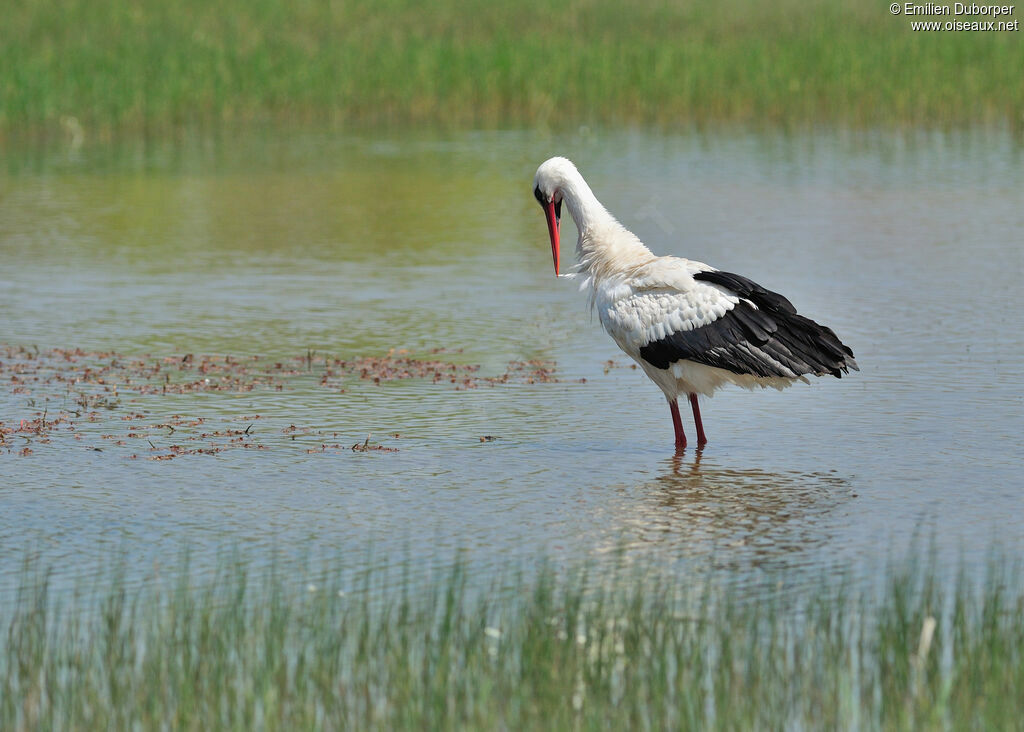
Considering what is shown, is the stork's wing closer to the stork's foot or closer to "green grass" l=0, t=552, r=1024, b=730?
the stork's foot

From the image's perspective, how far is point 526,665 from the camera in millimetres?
5562

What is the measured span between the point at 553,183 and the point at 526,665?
4.85 m

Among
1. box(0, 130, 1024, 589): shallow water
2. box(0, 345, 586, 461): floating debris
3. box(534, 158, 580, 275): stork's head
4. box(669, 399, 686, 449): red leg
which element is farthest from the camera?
box(534, 158, 580, 275): stork's head

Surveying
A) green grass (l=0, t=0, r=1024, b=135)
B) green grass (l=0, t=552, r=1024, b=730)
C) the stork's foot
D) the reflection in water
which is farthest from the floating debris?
green grass (l=0, t=0, r=1024, b=135)

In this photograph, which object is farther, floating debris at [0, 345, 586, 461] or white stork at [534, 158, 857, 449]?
floating debris at [0, 345, 586, 461]

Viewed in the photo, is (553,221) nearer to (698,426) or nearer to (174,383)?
(698,426)

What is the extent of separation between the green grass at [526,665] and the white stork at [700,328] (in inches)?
98.7

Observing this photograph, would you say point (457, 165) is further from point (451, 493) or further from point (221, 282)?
point (451, 493)

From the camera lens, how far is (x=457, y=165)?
22.2 meters

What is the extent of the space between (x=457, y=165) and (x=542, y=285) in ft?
25.7

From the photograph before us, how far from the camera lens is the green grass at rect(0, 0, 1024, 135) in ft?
82.2

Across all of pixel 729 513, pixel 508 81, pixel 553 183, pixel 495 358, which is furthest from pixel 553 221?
pixel 508 81

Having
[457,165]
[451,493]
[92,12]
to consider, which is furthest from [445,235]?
[92,12]

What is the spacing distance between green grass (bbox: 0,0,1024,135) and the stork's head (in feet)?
49.5
